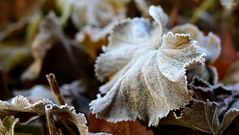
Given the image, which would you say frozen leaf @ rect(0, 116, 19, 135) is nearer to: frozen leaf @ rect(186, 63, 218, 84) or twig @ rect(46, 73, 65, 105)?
twig @ rect(46, 73, 65, 105)

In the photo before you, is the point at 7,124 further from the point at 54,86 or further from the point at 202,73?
the point at 202,73

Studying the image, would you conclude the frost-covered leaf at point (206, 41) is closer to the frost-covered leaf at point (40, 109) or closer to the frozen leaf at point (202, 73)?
the frozen leaf at point (202, 73)

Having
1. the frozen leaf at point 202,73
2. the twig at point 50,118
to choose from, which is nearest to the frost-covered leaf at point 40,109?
the twig at point 50,118

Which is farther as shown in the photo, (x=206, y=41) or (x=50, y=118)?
(x=206, y=41)

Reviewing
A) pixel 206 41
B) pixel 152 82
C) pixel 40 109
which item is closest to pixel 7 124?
pixel 40 109

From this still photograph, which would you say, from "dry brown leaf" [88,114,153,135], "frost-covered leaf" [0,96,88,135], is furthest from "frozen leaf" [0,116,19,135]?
"dry brown leaf" [88,114,153,135]

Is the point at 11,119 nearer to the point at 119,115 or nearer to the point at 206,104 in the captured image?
the point at 119,115
